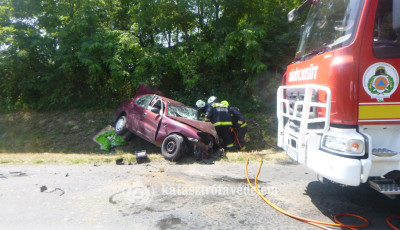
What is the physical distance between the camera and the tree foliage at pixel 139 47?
9.70 meters

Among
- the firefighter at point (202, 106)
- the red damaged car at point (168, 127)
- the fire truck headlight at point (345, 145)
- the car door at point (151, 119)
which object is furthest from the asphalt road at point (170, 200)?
the firefighter at point (202, 106)

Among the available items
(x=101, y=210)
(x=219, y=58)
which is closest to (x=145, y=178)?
(x=101, y=210)

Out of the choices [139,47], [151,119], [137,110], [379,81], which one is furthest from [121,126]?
[379,81]

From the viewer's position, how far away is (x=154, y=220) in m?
3.14

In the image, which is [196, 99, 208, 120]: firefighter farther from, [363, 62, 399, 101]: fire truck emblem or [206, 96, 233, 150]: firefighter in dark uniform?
[363, 62, 399, 101]: fire truck emblem

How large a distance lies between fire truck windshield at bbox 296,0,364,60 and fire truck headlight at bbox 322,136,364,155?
1045mm

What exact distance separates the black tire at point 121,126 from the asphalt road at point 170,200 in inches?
108

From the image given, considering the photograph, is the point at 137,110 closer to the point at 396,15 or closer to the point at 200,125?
the point at 200,125

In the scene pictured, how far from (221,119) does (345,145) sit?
492 cm

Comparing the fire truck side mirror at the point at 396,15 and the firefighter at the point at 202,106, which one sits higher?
the fire truck side mirror at the point at 396,15

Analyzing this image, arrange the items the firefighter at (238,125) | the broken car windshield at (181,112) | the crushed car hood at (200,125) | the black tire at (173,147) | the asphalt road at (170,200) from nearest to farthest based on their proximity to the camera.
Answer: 1. the asphalt road at (170,200)
2. the black tire at (173,147)
3. the crushed car hood at (200,125)
4. the broken car windshield at (181,112)
5. the firefighter at (238,125)

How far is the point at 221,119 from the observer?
754 centimetres

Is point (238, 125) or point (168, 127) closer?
point (168, 127)

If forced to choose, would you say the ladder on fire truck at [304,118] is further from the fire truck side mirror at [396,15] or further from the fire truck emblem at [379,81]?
the fire truck side mirror at [396,15]
